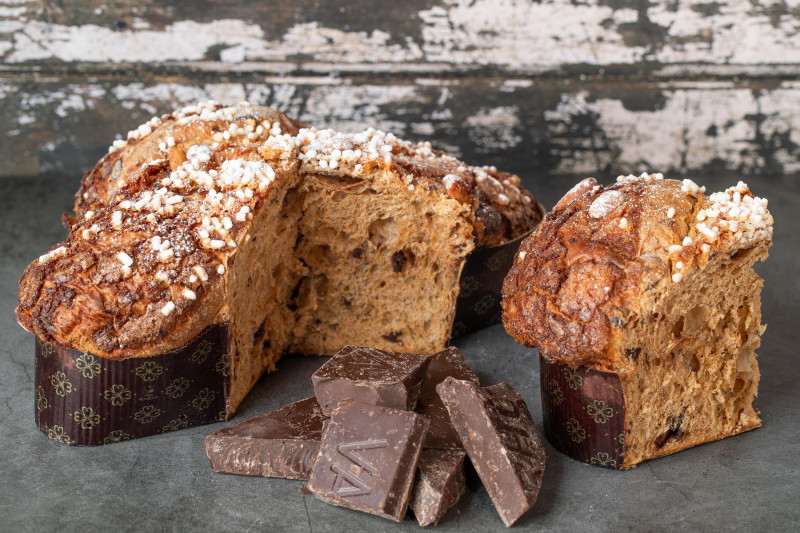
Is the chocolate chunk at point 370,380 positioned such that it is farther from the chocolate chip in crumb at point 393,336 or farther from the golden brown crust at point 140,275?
the chocolate chip in crumb at point 393,336

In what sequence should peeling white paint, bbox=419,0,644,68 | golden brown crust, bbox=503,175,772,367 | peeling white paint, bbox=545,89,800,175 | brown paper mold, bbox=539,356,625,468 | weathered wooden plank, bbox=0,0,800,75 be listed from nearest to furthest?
golden brown crust, bbox=503,175,772,367
brown paper mold, bbox=539,356,625,468
weathered wooden plank, bbox=0,0,800,75
peeling white paint, bbox=419,0,644,68
peeling white paint, bbox=545,89,800,175

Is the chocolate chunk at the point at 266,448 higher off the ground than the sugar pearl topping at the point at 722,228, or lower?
lower

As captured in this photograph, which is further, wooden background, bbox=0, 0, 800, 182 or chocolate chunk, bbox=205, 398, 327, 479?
wooden background, bbox=0, 0, 800, 182

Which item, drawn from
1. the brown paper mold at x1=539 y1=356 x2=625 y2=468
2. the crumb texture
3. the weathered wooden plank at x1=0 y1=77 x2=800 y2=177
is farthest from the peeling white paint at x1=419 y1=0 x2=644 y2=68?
the brown paper mold at x1=539 y1=356 x2=625 y2=468

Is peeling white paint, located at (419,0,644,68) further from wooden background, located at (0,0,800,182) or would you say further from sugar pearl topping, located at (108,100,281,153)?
sugar pearl topping, located at (108,100,281,153)

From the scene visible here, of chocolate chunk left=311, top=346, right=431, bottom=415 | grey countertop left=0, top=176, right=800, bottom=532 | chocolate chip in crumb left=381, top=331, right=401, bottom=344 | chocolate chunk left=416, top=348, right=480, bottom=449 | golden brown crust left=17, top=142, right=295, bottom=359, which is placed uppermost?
golden brown crust left=17, top=142, right=295, bottom=359

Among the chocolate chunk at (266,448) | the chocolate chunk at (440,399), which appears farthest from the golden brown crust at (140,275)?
the chocolate chunk at (440,399)

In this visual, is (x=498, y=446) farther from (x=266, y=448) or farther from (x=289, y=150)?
(x=289, y=150)
